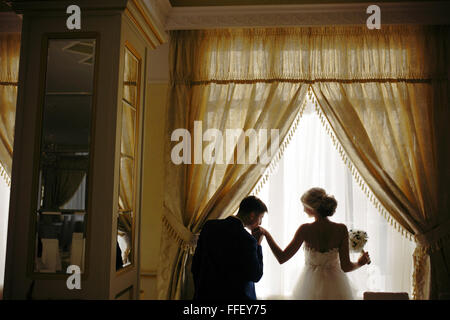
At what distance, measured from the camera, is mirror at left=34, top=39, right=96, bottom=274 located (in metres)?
2.08

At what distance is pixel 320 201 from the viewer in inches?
113

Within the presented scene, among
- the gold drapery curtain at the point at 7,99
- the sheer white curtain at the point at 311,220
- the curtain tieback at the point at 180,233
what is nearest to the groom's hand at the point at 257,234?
the sheer white curtain at the point at 311,220

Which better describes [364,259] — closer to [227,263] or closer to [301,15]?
[227,263]

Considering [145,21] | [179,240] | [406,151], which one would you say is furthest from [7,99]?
[406,151]

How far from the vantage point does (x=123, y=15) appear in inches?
86.5

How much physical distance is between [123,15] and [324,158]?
1.90 meters

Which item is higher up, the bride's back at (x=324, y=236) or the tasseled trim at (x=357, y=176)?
the tasseled trim at (x=357, y=176)

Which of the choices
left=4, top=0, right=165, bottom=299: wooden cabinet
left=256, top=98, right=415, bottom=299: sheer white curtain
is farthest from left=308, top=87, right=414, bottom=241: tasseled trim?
left=4, top=0, right=165, bottom=299: wooden cabinet

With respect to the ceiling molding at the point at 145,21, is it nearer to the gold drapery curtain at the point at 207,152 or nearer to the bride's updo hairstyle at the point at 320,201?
the gold drapery curtain at the point at 207,152

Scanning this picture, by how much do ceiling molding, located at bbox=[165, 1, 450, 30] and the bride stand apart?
153 cm

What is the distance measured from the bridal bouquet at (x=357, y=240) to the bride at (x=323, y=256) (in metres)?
0.04

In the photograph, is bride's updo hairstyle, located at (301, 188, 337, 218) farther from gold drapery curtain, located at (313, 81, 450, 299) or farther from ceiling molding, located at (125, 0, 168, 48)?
ceiling molding, located at (125, 0, 168, 48)

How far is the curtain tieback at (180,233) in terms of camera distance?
3023 mm

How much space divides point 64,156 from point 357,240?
2.07m
